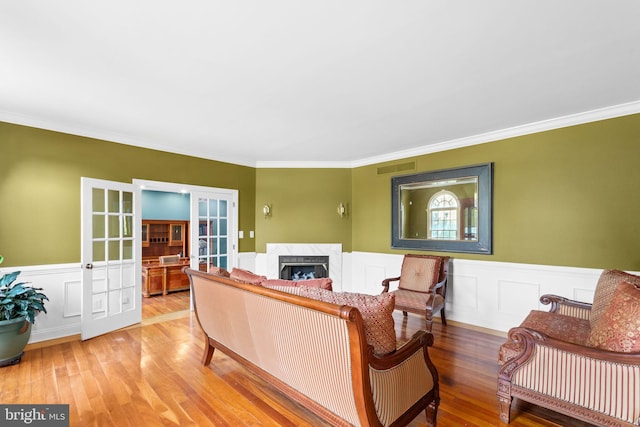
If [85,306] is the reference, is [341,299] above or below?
above

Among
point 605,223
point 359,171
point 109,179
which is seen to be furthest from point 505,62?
point 109,179

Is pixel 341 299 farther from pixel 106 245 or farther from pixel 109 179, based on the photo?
pixel 109 179

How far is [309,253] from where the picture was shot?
5.42 m

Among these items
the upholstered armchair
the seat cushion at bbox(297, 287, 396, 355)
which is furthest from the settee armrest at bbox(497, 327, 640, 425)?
the upholstered armchair

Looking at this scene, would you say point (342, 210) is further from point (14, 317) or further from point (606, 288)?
point (14, 317)

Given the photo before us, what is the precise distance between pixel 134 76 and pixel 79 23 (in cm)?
63

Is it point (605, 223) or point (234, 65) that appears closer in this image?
point (234, 65)

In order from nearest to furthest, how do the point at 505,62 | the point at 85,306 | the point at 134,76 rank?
the point at 505,62 < the point at 134,76 < the point at 85,306

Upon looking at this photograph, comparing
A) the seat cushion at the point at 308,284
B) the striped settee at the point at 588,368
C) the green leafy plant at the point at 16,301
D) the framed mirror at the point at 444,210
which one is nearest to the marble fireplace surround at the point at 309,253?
the framed mirror at the point at 444,210

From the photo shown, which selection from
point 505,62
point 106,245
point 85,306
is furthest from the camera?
point 106,245

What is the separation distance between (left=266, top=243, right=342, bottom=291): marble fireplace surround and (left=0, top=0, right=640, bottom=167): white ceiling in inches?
89.3

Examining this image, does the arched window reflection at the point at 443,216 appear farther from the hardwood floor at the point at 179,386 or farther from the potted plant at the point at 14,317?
the potted plant at the point at 14,317

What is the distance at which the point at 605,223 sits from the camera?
122 inches

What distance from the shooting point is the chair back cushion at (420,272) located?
4.00 meters
